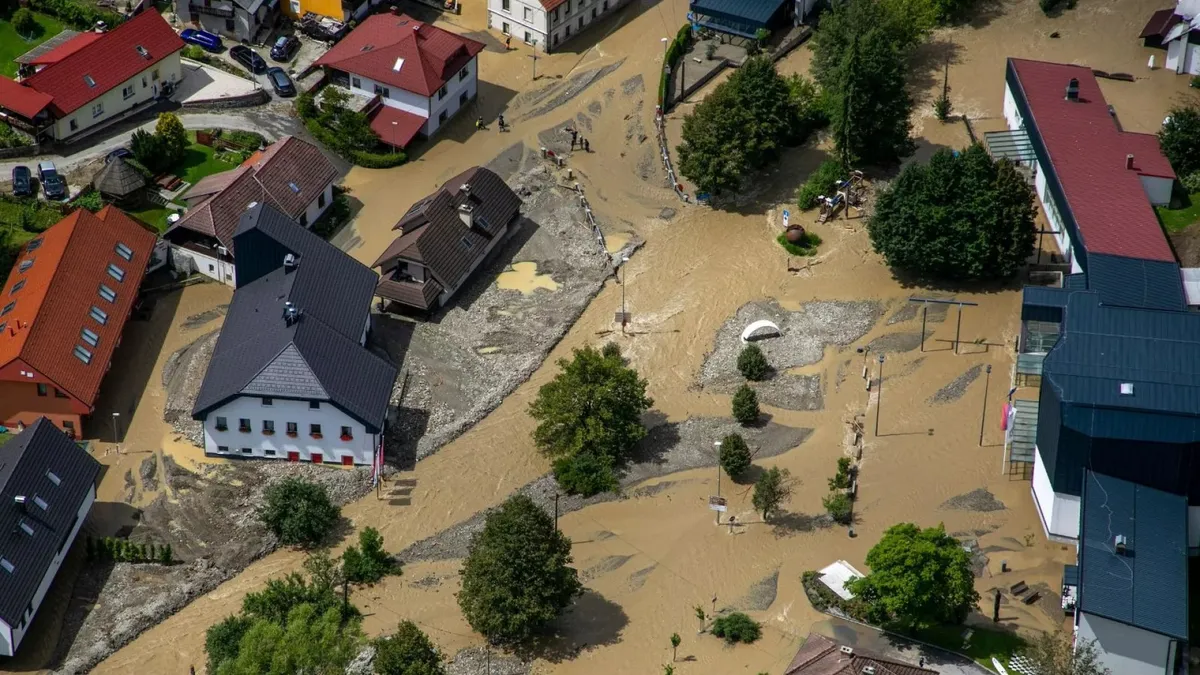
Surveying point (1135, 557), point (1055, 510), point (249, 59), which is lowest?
point (249, 59)

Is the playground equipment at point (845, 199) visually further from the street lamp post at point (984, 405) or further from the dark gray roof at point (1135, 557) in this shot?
the dark gray roof at point (1135, 557)

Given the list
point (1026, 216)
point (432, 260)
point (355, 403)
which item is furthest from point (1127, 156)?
point (355, 403)

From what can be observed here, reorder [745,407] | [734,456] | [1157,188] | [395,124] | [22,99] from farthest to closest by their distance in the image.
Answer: [395,124]
[22,99]
[1157,188]
[745,407]
[734,456]

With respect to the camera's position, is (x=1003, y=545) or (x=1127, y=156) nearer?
(x=1003, y=545)

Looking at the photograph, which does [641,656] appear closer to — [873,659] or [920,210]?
[873,659]

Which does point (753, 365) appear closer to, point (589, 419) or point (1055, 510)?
point (589, 419)

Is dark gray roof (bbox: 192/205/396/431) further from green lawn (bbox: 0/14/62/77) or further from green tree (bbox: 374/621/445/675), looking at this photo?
green lawn (bbox: 0/14/62/77)

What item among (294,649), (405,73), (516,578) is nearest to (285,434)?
(516,578)

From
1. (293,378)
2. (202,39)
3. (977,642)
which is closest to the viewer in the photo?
(977,642)
